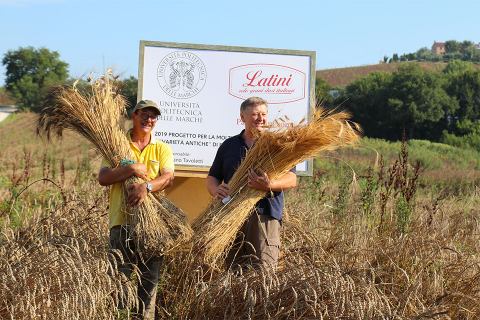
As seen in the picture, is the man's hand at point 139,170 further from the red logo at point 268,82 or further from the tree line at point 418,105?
the tree line at point 418,105

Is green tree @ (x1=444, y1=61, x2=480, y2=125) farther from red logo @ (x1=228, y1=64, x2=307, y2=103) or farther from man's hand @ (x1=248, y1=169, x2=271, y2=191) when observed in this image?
man's hand @ (x1=248, y1=169, x2=271, y2=191)

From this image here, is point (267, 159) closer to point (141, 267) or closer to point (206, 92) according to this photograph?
point (141, 267)

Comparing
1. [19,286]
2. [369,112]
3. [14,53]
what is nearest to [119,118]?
[19,286]

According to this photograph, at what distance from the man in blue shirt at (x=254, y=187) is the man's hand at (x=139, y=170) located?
0.54 m

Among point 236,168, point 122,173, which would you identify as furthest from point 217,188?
point 122,173

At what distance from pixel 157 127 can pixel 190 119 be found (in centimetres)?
31

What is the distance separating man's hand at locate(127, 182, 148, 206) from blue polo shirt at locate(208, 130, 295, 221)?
0.60 metres

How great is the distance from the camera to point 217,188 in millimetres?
5789

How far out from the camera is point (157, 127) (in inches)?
285

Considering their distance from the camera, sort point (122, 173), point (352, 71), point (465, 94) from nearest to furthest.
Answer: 1. point (122, 173)
2. point (465, 94)
3. point (352, 71)

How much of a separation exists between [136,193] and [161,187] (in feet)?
0.62

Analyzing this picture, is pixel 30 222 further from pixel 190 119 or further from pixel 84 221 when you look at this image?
→ pixel 190 119

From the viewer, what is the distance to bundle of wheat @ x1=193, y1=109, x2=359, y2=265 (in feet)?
18.3

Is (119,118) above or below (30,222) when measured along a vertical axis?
above
